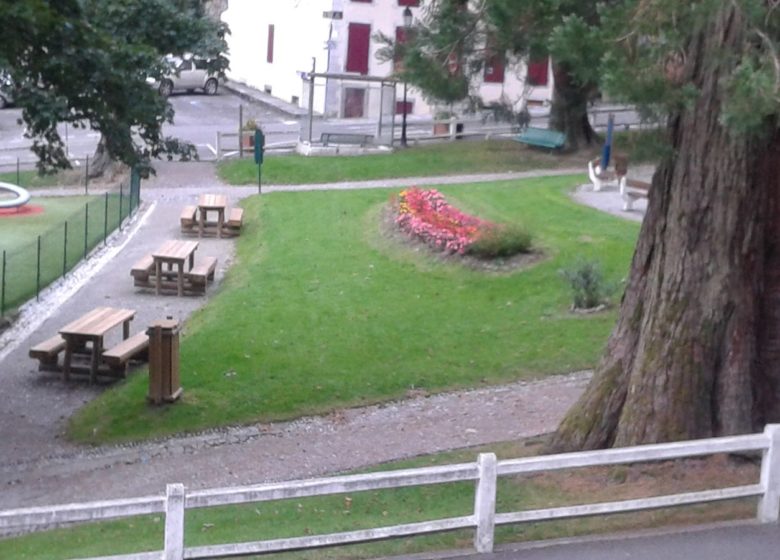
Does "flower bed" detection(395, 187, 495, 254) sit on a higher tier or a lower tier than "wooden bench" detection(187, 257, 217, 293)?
higher

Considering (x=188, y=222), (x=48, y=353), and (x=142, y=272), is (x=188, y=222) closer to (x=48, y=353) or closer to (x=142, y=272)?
(x=142, y=272)

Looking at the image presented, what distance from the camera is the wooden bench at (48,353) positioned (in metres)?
17.2

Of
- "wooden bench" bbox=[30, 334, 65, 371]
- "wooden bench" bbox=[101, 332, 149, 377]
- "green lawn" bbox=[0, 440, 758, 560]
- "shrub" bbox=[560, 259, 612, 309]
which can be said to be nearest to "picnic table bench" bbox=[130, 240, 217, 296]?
"wooden bench" bbox=[101, 332, 149, 377]

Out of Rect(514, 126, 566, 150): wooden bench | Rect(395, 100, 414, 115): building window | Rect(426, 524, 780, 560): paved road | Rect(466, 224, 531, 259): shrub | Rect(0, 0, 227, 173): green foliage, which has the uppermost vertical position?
Result: Rect(0, 0, 227, 173): green foliage

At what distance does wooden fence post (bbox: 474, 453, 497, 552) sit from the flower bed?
42.1ft

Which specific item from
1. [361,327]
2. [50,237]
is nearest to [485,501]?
[361,327]

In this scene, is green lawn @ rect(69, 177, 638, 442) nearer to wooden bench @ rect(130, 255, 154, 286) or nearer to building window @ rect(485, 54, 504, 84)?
wooden bench @ rect(130, 255, 154, 286)

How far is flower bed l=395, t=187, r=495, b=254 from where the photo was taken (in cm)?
2178

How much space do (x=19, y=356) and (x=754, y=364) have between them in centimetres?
1139

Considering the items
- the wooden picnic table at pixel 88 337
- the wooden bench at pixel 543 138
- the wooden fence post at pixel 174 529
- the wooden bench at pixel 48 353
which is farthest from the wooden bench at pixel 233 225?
the wooden fence post at pixel 174 529

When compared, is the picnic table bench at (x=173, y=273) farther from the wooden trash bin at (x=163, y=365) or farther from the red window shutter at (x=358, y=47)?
the red window shutter at (x=358, y=47)

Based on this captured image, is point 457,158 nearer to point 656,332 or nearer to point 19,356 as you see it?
point 19,356

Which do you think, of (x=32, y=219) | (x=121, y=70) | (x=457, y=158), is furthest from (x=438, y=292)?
(x=457, y=158)

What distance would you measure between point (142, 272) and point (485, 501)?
15.0m
